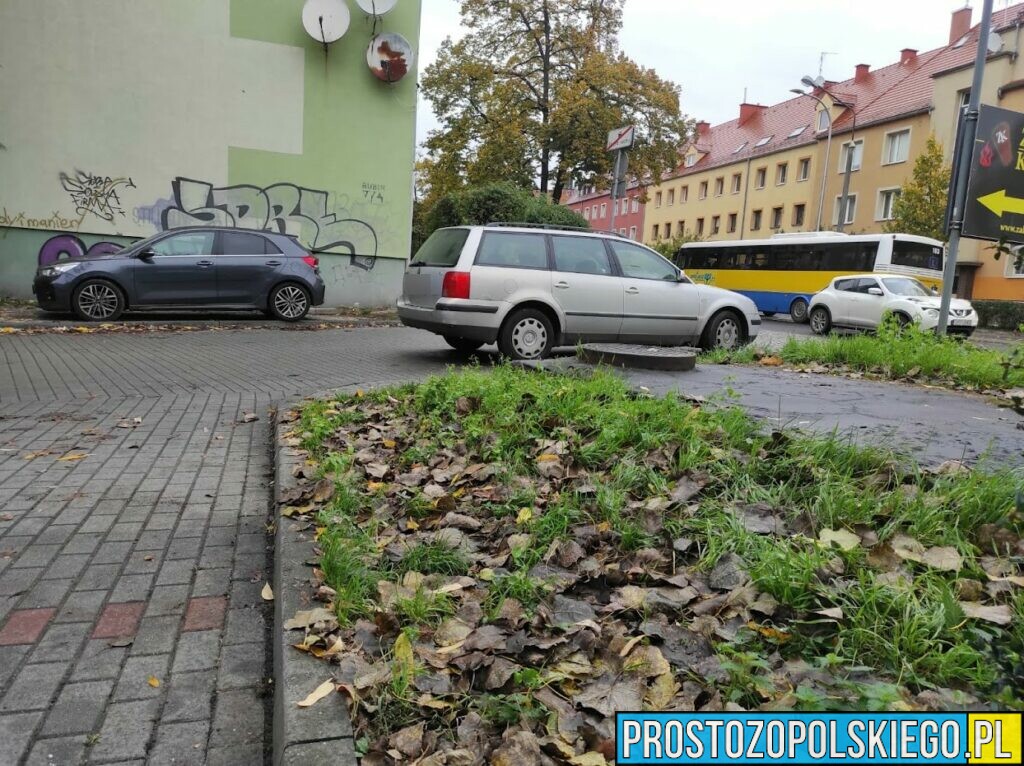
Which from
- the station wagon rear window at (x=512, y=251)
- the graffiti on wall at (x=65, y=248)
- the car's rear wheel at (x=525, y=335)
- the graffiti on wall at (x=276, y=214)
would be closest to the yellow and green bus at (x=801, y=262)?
the graffiti on wall at (x=276, y=214)

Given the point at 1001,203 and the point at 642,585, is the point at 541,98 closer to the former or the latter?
the point at 1001,203

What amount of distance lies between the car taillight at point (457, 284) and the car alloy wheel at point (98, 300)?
742 cm

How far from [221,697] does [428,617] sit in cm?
70

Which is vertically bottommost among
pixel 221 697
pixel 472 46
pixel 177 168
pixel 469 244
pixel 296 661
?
pixel 221 697

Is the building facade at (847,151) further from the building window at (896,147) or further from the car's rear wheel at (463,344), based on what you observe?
the car's rear wheel at (463,344)

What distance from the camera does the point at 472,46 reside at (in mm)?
35812

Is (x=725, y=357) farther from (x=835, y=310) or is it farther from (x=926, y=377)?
(x=835, y=310)

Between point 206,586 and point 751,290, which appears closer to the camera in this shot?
point 206,586

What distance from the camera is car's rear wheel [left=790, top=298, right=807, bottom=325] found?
90.9 ft

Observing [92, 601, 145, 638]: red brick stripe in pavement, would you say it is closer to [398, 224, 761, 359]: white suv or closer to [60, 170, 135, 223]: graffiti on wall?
[398, 224, 761, 359]: white suv

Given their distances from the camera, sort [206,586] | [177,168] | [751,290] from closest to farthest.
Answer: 1. [206,586]
2. [177,168]
3. [751,290]

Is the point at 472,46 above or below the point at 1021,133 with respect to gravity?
above

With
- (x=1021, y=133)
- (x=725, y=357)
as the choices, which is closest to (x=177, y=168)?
(x=725, y=357)

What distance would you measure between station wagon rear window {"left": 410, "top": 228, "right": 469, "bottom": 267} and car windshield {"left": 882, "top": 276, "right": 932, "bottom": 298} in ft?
50.0
